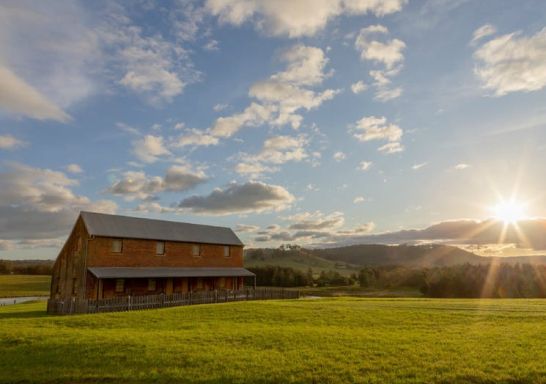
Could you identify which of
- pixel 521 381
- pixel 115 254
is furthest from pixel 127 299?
pixel 521 381

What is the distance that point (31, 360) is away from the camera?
14.4m

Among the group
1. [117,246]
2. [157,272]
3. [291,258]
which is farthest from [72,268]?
[291,258]

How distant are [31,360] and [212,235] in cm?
3467

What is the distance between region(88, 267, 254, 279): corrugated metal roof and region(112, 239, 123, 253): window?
1.69 m

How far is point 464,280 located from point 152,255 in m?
48.0

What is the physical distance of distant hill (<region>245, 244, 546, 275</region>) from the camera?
134125 millimetres

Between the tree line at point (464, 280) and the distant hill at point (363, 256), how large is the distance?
42593mm

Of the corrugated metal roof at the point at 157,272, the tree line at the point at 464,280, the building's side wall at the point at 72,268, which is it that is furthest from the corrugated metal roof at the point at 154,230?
the tree line at the point at 464,280

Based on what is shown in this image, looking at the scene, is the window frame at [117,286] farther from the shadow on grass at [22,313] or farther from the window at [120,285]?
the shadow on grass at [22,313]

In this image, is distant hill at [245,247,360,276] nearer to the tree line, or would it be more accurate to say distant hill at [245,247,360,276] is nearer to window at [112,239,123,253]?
the tree line

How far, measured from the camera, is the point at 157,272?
1567 inches

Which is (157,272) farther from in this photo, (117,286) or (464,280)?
(464,280)

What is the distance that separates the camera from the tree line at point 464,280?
198 feet

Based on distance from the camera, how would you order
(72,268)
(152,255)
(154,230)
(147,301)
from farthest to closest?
(154,230) → (152,255) → (72,268) → (147,301)
